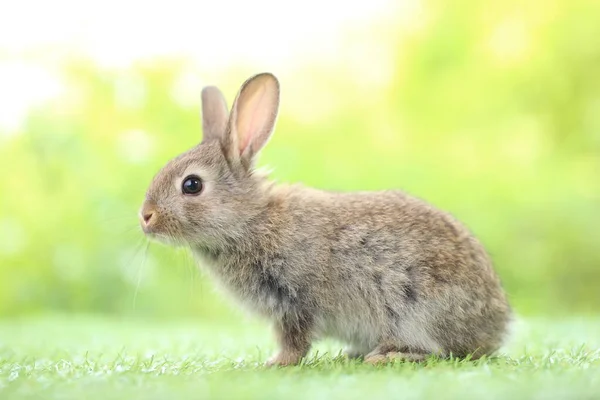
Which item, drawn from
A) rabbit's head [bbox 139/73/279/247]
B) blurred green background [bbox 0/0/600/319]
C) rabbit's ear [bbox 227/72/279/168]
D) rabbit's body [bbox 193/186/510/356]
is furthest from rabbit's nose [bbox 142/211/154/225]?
blurred green background [bbox 0/0/600/319]

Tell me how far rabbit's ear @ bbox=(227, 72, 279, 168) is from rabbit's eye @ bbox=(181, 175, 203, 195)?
22cm

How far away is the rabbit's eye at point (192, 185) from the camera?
3684 mm

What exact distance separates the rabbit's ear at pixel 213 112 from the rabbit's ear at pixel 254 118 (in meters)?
0.34

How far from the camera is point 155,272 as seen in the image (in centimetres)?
753

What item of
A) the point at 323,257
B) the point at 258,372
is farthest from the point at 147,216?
the point at 258,372

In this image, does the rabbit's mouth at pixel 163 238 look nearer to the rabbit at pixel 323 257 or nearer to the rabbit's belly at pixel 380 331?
the rabbit at pixel 323 257

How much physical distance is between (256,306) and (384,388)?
126 cm

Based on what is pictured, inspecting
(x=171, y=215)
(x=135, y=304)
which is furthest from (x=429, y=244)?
(x=135, y=304)

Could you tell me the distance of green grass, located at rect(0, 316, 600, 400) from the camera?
237 cm

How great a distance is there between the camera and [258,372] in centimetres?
302

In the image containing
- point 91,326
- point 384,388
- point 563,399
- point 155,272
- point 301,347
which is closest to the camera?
point 563,399

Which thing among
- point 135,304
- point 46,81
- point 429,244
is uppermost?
point 46,81

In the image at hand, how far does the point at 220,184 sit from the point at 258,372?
104 centimetres

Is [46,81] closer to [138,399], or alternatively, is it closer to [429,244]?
[429,244]
